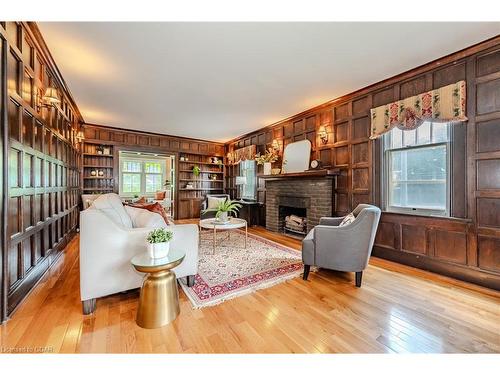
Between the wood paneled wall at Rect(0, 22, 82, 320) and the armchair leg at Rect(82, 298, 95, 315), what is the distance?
56 centimetres

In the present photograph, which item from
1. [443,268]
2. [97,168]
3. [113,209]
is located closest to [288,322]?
[113,209]

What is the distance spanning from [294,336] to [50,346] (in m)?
1.66

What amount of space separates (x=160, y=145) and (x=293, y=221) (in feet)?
15.3

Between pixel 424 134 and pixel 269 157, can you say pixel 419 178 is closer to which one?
pixel 424 134

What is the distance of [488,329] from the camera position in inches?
65.3

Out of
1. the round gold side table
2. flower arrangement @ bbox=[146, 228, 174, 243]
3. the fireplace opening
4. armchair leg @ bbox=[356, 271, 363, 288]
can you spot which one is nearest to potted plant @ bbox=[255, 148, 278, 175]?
the fireplace opening

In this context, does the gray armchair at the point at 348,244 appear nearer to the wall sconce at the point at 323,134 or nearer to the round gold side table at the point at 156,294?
the round gold side table at the point at 156,294

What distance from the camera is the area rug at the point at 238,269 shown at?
2204mm

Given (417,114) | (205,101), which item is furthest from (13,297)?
(417,114)

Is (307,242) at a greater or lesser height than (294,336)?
greater

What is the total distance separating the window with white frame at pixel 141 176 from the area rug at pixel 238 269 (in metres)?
4.81

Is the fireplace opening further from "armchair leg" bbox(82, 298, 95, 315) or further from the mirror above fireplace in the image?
"armchair leg" bbox(82, 298, 95, 315)
